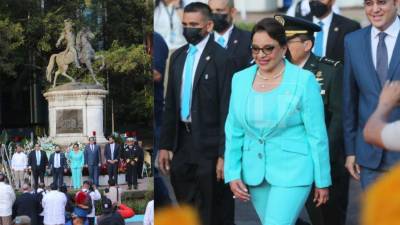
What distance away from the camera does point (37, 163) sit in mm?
8289

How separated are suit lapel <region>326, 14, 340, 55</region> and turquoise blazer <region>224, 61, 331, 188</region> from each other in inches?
5.9

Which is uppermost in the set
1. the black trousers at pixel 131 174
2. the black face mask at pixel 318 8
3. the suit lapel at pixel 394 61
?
the black face mask at pixel 318 8

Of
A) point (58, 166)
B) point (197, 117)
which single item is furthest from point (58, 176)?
point (197, 117)

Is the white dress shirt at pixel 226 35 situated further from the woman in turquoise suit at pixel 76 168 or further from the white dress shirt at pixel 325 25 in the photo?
the woman in turquoise suit at pixel 76 168

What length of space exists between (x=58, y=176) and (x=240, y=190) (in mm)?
5407

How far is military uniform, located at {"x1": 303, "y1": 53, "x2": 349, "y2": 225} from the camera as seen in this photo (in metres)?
2.90

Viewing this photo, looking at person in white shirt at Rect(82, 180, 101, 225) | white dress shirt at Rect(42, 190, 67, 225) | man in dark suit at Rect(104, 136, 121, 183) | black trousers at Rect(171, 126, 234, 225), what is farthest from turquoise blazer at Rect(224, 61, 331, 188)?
white dress shirt at Rect(42, 190, 67, 225)

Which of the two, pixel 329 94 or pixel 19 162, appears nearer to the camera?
pixel 329 94

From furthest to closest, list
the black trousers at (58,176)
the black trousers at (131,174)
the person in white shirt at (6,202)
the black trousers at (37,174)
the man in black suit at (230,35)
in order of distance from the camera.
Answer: the black trousers at (37,174) < the black trousers at (58,176) < the person in white shirt at (6,202) < the black trousers at (131,174) < the man in black suit at (230,35)

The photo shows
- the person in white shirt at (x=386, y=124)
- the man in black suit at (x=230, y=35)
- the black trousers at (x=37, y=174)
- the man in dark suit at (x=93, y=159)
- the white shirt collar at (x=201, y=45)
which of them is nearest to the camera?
the person in white shirt at (x=386, y=124)

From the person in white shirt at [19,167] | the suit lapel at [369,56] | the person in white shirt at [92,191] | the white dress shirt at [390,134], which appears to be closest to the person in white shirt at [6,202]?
the person in white shirt at [19,167]

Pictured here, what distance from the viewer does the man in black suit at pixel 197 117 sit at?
3059 millimetres

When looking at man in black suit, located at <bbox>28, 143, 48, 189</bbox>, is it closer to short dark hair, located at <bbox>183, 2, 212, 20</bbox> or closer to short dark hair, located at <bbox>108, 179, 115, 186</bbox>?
short dark hair, located at <bbox>108, 179, 115, 186</bbox>

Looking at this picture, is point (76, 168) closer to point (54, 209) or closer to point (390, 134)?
point (54, 209)
